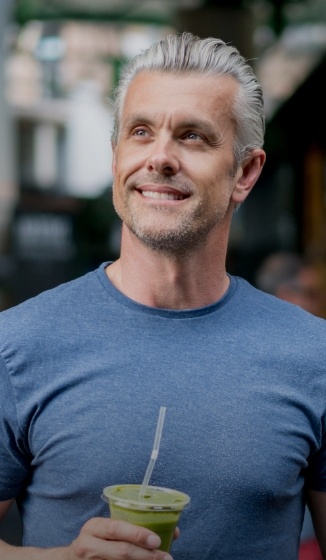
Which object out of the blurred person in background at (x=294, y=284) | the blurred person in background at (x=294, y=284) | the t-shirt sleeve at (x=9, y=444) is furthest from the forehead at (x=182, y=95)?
the blurred person in background at (x=294, y=284)

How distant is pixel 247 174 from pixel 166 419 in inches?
27.8

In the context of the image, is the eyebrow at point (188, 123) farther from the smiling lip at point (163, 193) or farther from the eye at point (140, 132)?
the smiling lip at point (163, 193)

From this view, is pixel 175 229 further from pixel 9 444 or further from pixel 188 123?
pixel 9 444

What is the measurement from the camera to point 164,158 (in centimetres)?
231

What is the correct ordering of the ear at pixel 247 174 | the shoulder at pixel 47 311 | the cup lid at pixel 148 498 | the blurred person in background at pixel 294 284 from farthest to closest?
the blurred person in background at pixel 294 284 → the ear at pixel 247 174 → the shoulder at pixel 47 311 → the cup lid at pixel 148 498

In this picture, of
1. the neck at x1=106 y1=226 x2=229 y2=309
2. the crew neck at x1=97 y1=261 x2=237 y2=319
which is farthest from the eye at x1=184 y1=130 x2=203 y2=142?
the crew neck at x1=97 y1=261 x2=237 y2=319

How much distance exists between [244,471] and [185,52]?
94 centimetres

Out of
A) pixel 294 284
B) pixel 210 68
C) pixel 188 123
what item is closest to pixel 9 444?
pixel 188 123

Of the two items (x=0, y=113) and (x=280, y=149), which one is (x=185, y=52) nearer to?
(x=0, y=113)

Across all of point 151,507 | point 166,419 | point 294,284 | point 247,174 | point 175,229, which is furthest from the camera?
point 294,284

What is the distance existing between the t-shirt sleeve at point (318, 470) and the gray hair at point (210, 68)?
0.69 meters

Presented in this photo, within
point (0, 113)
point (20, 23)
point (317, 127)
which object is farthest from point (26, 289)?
point (317, 127)

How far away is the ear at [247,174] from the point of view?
2575 millimetres

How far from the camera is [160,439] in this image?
2.20 meters
